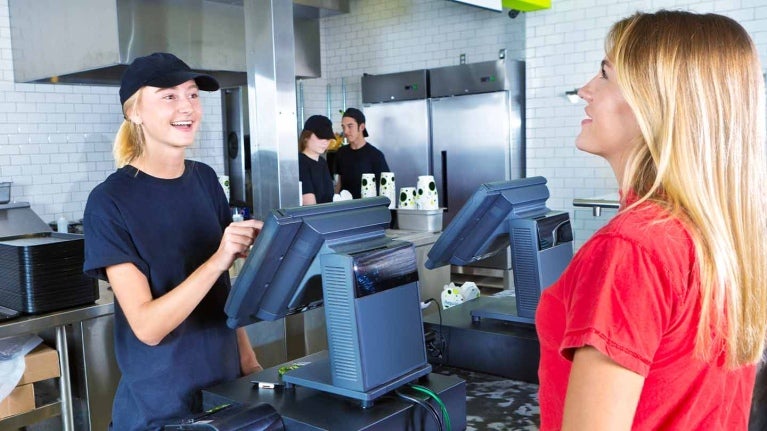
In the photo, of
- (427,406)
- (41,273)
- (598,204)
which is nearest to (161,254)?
(427,406)

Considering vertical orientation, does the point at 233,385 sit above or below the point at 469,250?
below

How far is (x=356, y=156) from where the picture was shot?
6031mm

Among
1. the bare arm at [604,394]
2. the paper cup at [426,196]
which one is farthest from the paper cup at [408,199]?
the bare arm at [604,394]

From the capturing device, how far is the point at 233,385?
62.2 inches

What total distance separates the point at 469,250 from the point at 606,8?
458cm

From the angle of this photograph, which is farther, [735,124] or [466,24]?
[466,24]

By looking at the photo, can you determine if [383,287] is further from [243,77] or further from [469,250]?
[243,77]

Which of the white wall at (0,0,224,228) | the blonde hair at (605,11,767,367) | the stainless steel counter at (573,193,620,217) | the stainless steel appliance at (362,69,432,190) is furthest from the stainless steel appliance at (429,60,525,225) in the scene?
the blonde hair at (605,11,767,367)

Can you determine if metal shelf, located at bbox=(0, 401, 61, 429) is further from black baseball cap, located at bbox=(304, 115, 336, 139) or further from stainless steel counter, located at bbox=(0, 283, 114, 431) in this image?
black baseball cap, located at bbox=(304, 115, 336, 139)

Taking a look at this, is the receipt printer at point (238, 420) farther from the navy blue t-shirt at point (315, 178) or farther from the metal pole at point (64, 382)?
the navy blue t-shirt at point (315, 178)

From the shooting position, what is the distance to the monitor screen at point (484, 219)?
187 centimetres

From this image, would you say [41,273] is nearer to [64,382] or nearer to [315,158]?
[64,382]

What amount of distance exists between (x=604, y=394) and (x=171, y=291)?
1.00 meters

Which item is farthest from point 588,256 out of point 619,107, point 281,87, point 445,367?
point 281,87
